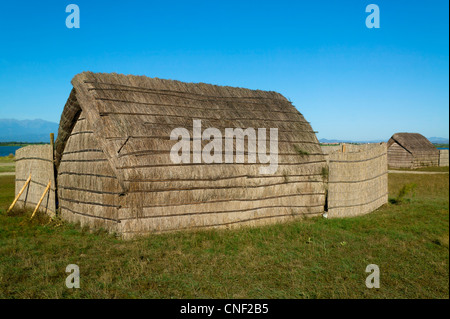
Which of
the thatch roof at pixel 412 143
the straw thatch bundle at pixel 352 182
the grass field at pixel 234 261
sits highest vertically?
the thatch roof at pixel 412 143

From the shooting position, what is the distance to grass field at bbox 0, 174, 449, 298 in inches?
195

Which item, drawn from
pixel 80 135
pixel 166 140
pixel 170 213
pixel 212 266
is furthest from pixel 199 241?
pixel 80 135

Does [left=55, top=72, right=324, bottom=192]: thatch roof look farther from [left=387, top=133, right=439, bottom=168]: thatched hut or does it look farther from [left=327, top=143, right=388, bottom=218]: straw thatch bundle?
[left=387, top=133, right=439, bottom=168]: thatched hut

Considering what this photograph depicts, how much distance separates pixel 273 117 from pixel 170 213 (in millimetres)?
5164

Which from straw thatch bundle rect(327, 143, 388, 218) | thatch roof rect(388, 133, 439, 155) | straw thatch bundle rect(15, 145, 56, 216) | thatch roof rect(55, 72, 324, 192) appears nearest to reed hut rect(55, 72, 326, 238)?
thatch roof rect(55, 72, 324, 192)

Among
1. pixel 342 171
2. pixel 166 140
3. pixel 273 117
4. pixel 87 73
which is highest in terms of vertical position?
pixel 87 73

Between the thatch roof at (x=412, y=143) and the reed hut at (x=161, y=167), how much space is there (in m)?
24.3

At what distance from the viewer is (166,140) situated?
8602mm

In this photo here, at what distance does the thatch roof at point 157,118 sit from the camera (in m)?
8.00

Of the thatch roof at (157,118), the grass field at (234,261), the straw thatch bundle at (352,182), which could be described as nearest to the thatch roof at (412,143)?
the straw thatch bundle at (352,182)

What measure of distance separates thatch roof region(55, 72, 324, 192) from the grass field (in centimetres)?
172

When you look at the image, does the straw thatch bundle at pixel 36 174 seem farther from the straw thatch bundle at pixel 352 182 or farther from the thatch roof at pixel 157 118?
the straw thatch bundle at pixel 352 182

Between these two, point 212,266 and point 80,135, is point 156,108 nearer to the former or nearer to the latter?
point 80,135
